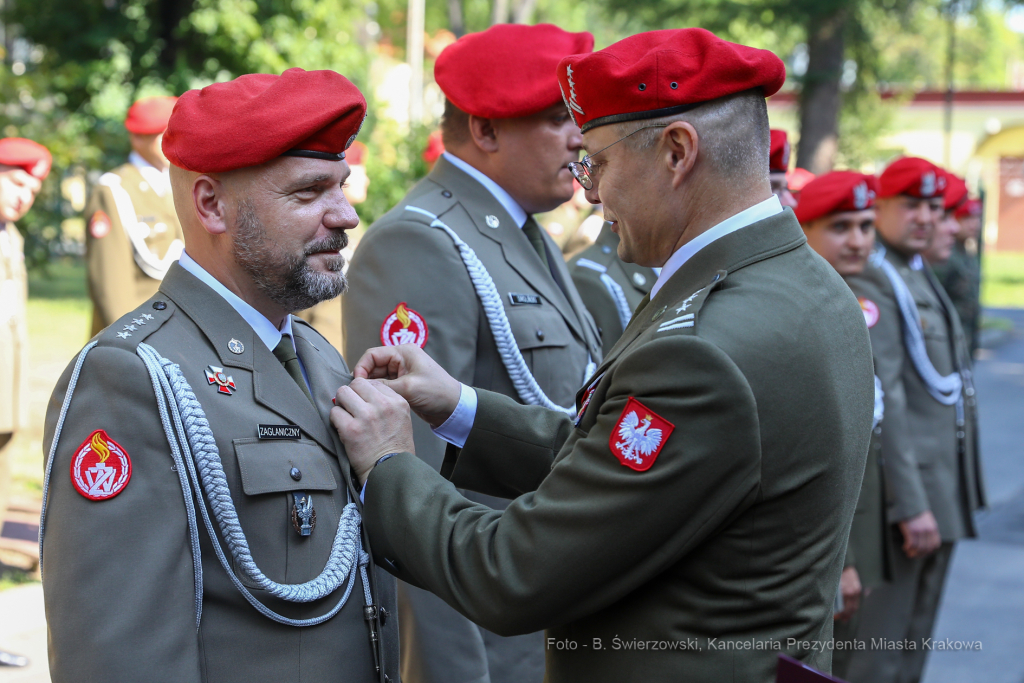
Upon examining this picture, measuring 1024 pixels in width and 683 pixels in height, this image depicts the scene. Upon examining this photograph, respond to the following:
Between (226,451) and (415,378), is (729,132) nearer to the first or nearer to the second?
(415,378)

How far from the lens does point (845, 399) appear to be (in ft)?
5.58

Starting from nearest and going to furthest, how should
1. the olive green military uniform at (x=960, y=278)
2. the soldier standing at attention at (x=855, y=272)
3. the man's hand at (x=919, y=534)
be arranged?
the soldier standing at attention at (x=855, y=272) → the man's hand at (x=919, y=534) → the olive green military uniform at (x=960, y=278)

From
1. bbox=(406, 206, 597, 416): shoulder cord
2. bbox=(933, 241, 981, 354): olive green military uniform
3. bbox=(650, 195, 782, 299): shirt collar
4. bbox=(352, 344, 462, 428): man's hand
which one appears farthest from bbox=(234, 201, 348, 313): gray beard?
bbox=(933, 241, 981, 354): olive green military uniform

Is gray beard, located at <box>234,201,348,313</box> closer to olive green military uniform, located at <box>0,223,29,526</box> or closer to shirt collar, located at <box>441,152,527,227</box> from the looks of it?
shirt collar, located at <box>441,152,527,227</box>

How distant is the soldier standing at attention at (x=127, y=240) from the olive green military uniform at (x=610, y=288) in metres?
2.72

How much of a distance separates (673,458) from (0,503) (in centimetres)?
451

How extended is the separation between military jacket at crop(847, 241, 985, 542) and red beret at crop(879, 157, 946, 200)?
29 centimetres

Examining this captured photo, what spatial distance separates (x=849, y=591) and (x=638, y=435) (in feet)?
8.44

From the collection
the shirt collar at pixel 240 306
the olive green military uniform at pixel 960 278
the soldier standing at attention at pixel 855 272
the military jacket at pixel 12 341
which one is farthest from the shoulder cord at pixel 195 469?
the olive green military uniform at pixel 960 278

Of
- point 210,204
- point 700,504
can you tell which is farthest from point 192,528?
point 700,504

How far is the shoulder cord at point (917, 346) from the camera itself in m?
4.30

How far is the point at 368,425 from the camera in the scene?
1.95 metres

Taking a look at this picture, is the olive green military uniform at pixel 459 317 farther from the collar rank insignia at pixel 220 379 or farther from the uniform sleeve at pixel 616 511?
the uniform sleeve at pixel 616 511

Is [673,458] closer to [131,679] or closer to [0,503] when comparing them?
[131,679]
